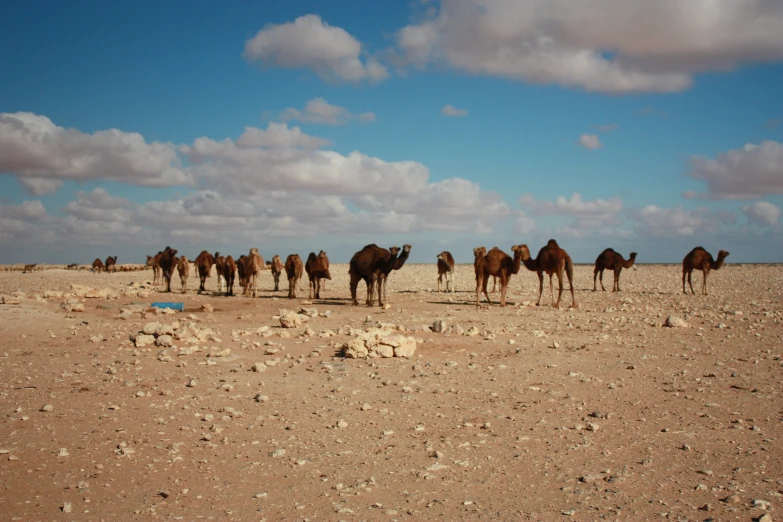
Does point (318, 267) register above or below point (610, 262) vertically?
below

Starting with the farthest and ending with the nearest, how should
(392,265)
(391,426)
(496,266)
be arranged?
(496,266)
(392,265)
(391,426)

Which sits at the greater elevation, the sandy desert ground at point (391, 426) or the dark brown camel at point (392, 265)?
the dark brown camel at point (392, 265)

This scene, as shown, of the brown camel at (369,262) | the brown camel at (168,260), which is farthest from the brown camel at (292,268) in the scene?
the brown camel at (168,260)

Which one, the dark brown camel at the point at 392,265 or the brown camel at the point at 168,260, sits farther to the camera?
the brown camel at the point at 168,260

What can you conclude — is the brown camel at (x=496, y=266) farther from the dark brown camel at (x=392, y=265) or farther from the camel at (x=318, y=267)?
the camel at (x=318, y=267)

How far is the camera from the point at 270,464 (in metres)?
6.27

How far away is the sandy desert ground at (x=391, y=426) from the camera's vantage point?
5434mm

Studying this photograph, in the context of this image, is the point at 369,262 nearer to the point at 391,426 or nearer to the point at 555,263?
the point at 555,263

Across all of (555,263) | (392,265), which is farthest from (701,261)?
(392,265)

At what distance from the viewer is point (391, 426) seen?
7.42m

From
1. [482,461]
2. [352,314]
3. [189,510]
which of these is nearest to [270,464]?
[189,510]

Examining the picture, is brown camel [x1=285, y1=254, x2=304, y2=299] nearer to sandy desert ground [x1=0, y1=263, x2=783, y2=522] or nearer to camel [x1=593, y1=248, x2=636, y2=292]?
sandy desert ground [x1=0, y1=263, x2=783, y2=522]

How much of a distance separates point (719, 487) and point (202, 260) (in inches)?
1048

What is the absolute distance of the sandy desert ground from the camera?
5434 millimetres
